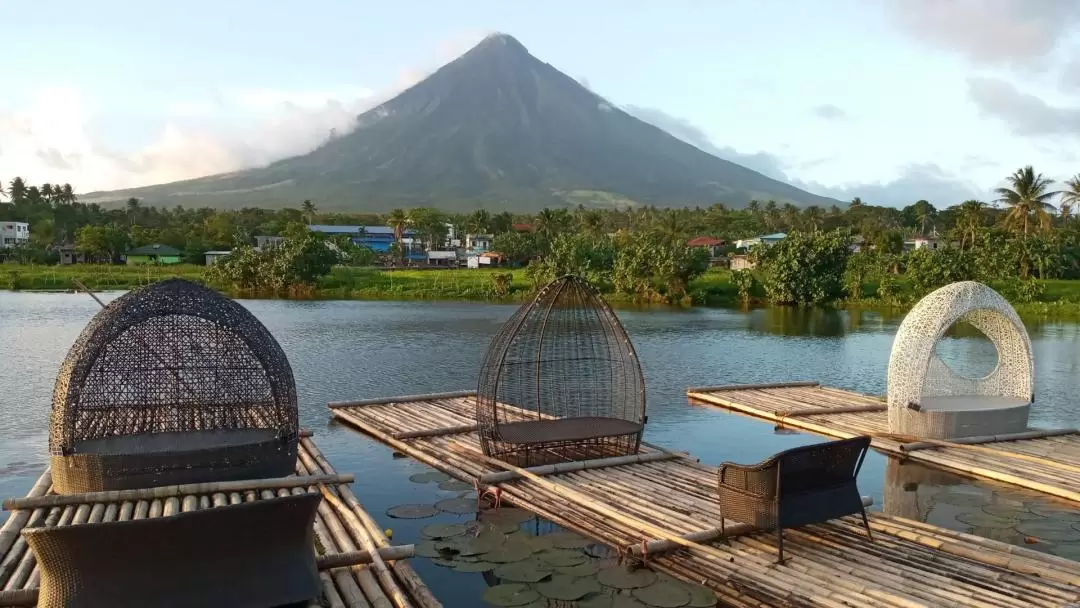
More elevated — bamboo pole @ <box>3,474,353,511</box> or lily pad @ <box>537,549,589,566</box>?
bamboo pole @ <box>3,474,353,511</box>

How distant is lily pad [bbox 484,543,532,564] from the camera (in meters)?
7.47

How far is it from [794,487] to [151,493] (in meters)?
5.65

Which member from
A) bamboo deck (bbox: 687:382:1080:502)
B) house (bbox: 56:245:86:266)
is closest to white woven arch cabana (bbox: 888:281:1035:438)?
bamboo deck (bbox: 687:382:1080:502)

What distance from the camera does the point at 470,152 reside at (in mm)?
159125

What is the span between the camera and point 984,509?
924 cm

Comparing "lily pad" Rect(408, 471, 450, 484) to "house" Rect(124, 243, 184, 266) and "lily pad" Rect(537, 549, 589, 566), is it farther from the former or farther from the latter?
"house" Rect(124, 243, 184, 266)

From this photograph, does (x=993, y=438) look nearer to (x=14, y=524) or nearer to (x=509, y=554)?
(x=509, y=554)

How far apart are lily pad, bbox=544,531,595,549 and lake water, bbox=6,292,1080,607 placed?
0.82 meters

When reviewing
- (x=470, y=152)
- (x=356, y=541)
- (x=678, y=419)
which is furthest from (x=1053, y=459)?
(x=470, y=152)

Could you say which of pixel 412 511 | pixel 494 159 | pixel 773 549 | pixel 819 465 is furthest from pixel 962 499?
pixel 494 159

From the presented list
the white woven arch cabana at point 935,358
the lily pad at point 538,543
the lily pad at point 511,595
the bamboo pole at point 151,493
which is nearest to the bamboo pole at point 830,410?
the white woven arch cabana at point 935,358

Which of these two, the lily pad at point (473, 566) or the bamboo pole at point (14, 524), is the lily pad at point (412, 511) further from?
the bamboo pole at point (14, 524)

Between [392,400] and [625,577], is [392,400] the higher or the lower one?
the higher one

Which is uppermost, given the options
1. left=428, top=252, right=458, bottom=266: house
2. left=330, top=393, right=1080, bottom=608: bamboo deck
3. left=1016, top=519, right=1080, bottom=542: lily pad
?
left=428, top=252, right=458, bottom=266: house
